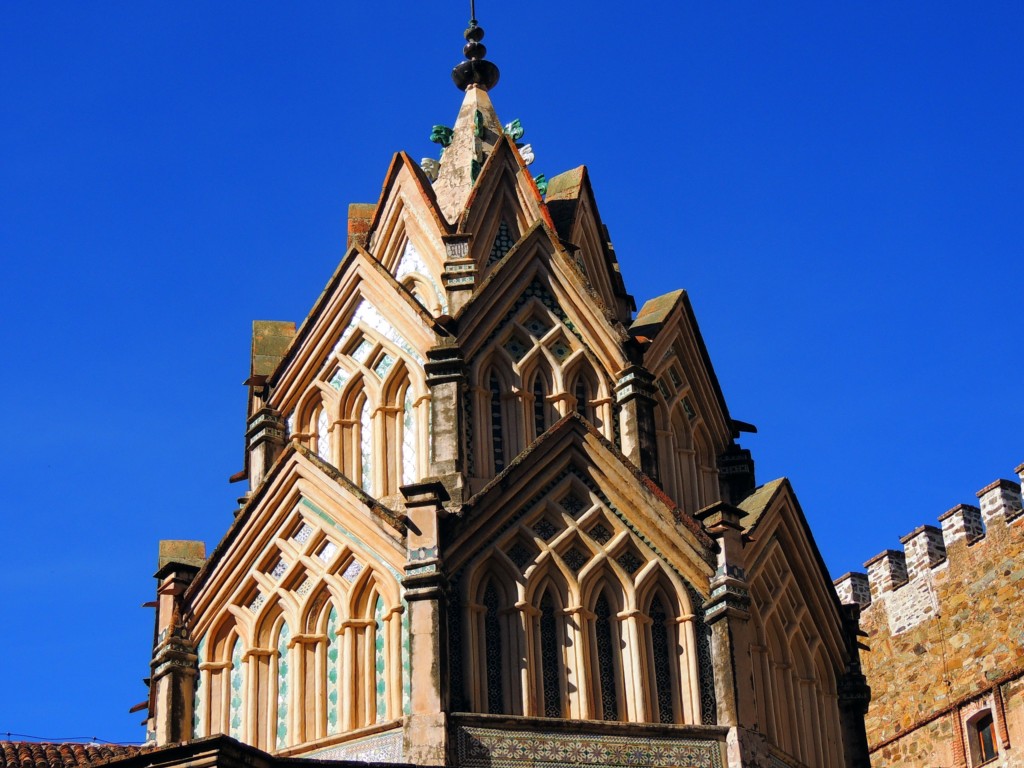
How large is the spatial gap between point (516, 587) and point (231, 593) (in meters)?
3.56

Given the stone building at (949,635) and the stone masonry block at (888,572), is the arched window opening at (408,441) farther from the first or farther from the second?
the stone masonry block at (888,572)

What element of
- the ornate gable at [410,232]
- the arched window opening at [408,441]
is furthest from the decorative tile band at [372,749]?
the ornate gable at [410,232]

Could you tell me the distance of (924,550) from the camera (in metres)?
44.2

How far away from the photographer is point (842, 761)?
27969mm

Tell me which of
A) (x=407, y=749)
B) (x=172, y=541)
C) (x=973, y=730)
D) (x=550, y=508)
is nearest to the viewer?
(x=407, y=749)

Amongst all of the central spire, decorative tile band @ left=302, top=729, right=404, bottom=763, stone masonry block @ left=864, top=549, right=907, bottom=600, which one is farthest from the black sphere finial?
stone masonry block @ left=864, top=549, right=907, bottom=600

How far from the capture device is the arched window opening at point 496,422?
90.0ft

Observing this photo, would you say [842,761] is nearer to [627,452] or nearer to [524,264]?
[627,452]

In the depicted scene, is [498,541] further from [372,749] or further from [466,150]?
[466,150]

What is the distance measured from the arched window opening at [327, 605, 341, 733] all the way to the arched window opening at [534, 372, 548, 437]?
3340mm

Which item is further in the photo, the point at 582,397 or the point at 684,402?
the point at 684,402

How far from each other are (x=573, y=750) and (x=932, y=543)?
20.9 meters

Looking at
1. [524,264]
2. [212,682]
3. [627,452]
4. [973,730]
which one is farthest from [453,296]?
[973,730]

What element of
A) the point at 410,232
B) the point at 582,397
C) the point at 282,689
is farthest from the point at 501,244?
the point at 282,689
